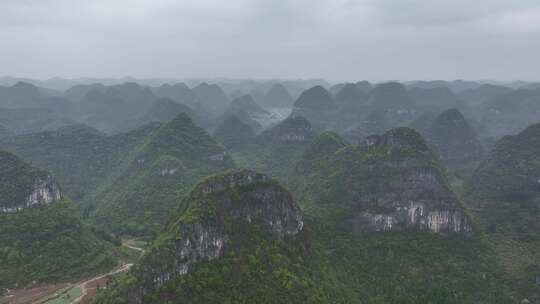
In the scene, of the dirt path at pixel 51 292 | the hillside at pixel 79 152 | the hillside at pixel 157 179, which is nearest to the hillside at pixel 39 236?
the dirt path at pixel 51 292

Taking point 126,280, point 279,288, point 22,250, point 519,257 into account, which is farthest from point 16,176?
point 519,257

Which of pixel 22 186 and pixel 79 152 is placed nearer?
pixel 22 186

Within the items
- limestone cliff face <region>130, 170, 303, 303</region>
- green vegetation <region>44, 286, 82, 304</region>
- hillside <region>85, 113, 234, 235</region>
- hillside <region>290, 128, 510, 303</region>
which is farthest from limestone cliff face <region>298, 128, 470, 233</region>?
green vegetation <region>44, 286, 82, 304</region>

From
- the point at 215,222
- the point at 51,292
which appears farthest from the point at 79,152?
the point at 215,222

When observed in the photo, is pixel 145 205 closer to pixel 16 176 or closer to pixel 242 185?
pixel 16 176

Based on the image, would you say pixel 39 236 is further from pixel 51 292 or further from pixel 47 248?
pixel 51 292

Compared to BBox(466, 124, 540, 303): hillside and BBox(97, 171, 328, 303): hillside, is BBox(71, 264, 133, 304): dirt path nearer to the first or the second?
BBox(97, 171, 328, 303): hillside

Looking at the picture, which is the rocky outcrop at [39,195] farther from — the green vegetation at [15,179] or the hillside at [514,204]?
the hillside at [514,204]
